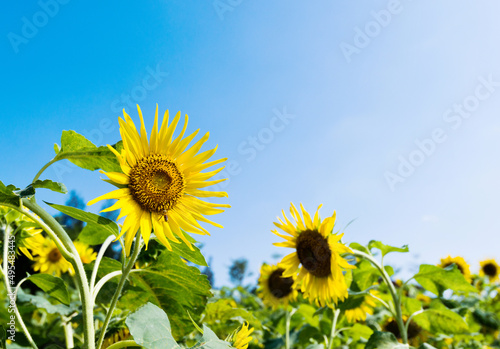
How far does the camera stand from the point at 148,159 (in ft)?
4.67

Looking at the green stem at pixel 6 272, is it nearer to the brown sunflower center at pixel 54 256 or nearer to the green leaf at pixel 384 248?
the green leaf at pixel 384 248

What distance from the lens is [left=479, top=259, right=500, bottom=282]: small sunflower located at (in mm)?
6511

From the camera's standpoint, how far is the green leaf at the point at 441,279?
242 cm

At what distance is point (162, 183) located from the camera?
1428 mm

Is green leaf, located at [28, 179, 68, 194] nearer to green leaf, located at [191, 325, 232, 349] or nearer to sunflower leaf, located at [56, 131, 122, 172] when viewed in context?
sunflower leaf, located at [56, 131, 122, 172]

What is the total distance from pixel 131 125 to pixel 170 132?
0.53ft

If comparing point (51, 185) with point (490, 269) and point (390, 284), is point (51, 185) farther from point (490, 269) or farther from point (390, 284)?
point (490, 269)

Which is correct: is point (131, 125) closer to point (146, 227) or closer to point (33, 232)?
point (146, 227)

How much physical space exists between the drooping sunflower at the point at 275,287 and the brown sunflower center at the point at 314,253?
3.85ft

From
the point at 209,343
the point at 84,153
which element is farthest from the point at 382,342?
the point at 84,153

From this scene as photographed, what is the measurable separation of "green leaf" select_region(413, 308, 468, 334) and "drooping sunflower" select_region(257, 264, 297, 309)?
1.31 m

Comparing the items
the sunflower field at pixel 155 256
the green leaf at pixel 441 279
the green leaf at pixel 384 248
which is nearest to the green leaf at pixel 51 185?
the sunflower field at pixel 155 256

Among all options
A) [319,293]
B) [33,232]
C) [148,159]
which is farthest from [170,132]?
[319,293]

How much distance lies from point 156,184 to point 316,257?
140cm
